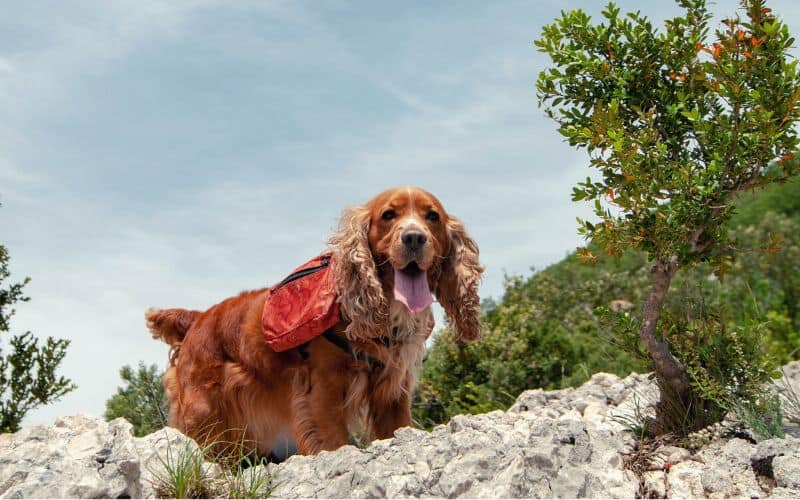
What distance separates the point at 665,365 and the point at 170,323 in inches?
156

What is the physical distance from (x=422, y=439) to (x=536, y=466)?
81cm

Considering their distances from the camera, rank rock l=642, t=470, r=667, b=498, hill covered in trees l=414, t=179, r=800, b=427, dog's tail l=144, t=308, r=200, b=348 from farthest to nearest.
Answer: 1. dog's tail l=144, t=308, r=200, b=348
2. hill covered in trees l=414, t=179, r=800, b=427
3. rock l=642, t=470, r=667, b=498

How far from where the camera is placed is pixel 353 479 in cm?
441

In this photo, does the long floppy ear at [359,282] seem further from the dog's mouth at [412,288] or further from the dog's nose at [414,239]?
the dog's nose at [414,239]

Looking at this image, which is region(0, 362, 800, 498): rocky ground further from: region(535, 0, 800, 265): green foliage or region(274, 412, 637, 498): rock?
region(535, 0, 800, 265): green foliage

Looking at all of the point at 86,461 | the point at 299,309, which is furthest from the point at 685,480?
the point at 86,461

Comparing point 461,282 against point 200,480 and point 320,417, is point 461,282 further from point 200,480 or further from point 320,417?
point 200,480

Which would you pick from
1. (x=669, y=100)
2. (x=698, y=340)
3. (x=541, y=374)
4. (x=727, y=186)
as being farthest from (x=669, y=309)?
(x=541, y=374)

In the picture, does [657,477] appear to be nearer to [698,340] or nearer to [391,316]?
[698,340]

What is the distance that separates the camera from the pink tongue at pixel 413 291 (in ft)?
17.6

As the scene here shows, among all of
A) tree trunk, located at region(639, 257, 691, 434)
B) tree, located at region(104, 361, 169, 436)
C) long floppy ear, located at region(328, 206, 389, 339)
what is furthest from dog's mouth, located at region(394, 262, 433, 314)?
tree, located at region(104, 361, 169, 436)

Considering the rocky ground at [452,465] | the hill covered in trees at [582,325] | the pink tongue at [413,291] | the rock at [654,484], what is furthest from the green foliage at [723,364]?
the pink tongue at [413,291]

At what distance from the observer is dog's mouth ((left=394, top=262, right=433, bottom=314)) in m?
5.36

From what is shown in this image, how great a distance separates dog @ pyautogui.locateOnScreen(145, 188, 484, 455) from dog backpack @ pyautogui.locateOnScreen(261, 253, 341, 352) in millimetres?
100
